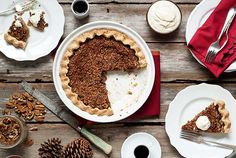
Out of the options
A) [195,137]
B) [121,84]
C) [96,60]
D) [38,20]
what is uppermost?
[38,20]

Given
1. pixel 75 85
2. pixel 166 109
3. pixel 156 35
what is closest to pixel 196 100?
pixel 166 109

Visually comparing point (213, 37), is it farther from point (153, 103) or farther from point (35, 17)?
point (35, 17)

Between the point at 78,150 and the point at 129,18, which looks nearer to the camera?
the point at 78,150

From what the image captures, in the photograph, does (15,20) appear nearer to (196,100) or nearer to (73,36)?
(73,36)

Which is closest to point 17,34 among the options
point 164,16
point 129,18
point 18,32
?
point 18,32

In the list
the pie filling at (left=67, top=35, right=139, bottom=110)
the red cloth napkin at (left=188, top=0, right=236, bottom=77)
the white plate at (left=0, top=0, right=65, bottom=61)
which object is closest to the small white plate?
the pie filling at (left=67, top=35, right=139, bottom=110)

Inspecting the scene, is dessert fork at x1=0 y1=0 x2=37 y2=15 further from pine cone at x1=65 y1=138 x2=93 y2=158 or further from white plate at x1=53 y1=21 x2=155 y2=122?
pine cone at x1=65 y1=138 x2=93 y2=158
